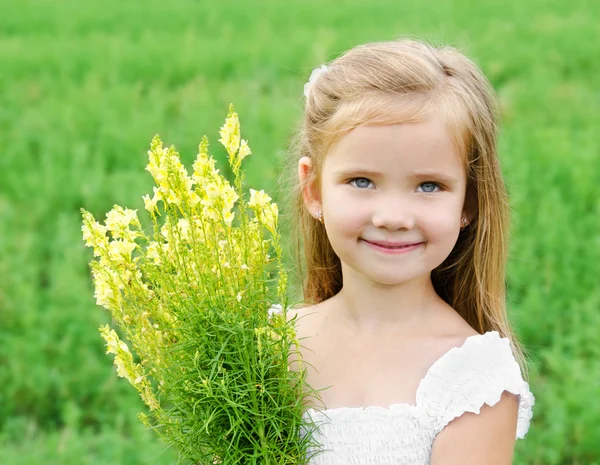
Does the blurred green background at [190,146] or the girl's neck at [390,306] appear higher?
the girl's neck at [390,306]

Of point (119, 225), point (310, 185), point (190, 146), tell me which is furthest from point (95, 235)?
point (190, 146)

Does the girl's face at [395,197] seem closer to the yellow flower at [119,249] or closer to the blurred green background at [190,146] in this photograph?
the yellow flower at [119,249]

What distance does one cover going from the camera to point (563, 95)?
6699 millimetres

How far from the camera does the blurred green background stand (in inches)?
147

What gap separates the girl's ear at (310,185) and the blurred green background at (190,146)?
489mm

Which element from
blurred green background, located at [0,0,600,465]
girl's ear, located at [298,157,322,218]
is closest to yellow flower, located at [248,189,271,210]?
girl's ear, located at [298,157,322,218]

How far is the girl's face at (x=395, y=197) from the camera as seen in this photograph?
5.88ft

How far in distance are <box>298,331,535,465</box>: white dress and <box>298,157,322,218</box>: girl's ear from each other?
0.40 m

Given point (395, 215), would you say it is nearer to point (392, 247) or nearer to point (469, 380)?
point (392, 247)

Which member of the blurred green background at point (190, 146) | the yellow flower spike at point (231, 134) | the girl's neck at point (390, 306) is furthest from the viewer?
the blurred green background at point (190, 146)

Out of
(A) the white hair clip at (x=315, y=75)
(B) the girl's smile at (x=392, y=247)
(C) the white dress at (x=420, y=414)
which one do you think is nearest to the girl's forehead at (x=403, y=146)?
(B) the girl's smile at (x=392, y=247)

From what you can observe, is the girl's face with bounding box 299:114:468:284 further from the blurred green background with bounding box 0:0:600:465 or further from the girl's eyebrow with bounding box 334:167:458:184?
the blurred green background with bounding box 0:0:600:465

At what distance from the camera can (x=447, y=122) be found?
184 cm

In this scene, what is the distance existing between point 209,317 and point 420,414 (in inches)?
17.4
